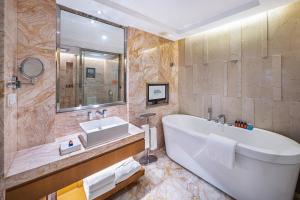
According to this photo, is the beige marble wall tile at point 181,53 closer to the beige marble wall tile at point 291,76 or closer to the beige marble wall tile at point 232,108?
the beige marble wall tile at point 232,108

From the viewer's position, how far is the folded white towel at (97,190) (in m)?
1.48

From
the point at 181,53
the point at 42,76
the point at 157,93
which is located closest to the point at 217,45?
the point at 181,53

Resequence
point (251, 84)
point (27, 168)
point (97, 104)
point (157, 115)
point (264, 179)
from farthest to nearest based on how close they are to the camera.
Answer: point (157, 115)
point (251, 84)
point (97, 104)
point (264, 179)
point (27, 168)

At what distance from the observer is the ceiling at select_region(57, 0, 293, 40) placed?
1678 mm

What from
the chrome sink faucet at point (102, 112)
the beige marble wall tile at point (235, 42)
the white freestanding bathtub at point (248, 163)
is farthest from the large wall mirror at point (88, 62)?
the beige marble wall tile at point (235, 42)

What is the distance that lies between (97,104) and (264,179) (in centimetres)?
220

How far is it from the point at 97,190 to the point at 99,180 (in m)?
0.11

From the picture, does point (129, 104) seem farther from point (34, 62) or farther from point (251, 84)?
point (251, 84)

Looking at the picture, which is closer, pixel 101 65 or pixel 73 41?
pixel 73 41

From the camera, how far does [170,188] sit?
6.14 ft

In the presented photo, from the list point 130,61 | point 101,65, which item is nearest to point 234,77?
point 130,61

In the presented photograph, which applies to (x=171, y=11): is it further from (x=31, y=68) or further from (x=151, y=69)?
(x=31, y=68)

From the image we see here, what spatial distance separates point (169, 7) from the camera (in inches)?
72.5

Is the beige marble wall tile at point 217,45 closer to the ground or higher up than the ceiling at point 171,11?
closer to the ground
